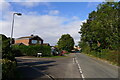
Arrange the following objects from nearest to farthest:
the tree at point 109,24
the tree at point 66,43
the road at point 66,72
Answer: the road at point 66,72 < the tree at point 109,24 < the tree at point 66,43

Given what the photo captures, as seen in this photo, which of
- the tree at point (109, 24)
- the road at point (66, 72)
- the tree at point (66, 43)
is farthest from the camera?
the tree at point (66, 43)

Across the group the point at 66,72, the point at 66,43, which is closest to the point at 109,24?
the point at 66,72

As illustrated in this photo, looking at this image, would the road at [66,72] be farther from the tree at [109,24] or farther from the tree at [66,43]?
the tree at [66,43]

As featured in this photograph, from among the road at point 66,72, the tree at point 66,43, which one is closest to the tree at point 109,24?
the road at point 66,72

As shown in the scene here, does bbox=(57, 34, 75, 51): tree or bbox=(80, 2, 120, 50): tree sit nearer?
bbox=(80, 2, 120, 50): tree

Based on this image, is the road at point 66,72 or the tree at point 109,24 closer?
the road at point 66,72

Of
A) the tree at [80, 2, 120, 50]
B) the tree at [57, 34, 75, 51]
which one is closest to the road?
the tree at [80, 2, 120, 50]

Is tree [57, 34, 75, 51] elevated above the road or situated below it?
above

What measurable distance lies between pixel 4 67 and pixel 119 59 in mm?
16786

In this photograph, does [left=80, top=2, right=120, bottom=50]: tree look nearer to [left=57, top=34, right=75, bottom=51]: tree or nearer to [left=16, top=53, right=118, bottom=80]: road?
[left=16, top=53, right=118, bottom=80]: road

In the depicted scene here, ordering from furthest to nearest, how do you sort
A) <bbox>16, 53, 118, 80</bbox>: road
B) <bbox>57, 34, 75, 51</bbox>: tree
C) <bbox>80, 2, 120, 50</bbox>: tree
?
<bbox>57, 34, 75, 51</bbox>: tree
<bbox>80, 2, 120, 50</bbox>: tree
<bbox>16, 53, 118, 80</bbox>: road

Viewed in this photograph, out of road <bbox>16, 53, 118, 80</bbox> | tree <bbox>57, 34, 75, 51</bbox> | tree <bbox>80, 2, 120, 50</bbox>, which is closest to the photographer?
road <bbox>16, 53, 118, 80</bbox>

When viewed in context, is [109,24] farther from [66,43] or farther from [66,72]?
[66,43]

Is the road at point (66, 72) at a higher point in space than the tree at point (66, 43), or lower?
lower
